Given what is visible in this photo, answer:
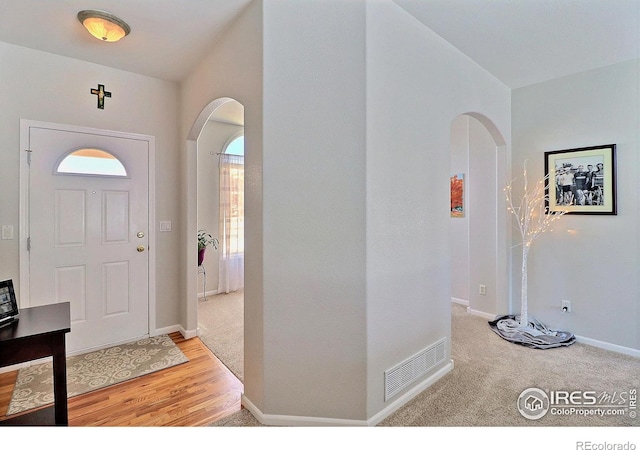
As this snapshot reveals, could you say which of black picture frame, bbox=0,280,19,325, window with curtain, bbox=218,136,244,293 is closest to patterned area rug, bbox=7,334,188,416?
black picture frame, bbox=0,280,19,325

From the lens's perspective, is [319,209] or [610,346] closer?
[319,209]

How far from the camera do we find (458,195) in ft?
13.4

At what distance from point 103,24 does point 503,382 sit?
152 inches

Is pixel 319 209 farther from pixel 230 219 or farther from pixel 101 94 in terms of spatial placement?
pixel 230 219

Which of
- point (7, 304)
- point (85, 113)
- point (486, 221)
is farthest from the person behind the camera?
point (486, 221)

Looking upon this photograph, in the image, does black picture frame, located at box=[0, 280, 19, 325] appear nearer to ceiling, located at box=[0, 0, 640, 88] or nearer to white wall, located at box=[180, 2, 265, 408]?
white wall, located at box=[180, 2, 265, 408]

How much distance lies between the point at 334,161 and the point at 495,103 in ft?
7.74

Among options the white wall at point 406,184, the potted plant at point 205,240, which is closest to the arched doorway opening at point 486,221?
the white wall at point 406,184

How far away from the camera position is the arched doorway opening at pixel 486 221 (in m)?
3.40

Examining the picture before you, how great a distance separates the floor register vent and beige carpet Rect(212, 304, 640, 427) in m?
0.13

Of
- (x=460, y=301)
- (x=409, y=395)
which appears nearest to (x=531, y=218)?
(x=460, y=301)

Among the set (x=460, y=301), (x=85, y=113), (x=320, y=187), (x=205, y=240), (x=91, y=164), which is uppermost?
(x=85, y=113)

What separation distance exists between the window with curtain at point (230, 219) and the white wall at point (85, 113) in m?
1.44

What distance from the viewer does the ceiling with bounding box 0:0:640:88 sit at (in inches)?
77.9
